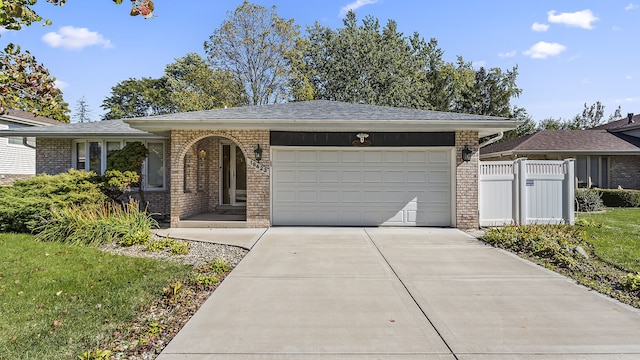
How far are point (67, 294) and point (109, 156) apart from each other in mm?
8771

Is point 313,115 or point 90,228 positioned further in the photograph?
point 313,115

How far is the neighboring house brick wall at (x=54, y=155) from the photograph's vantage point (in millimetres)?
12234

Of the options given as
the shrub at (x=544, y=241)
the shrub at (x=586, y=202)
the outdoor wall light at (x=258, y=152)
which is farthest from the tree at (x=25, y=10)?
the shrub at (x=586, y=202)

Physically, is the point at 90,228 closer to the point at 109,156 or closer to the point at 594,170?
the point at 109,156

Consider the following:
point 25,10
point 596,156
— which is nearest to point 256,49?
point 596,156

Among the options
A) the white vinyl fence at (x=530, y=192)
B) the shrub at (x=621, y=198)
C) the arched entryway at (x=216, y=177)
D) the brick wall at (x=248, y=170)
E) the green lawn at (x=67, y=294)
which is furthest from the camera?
the shrub at (x=621, y=198)

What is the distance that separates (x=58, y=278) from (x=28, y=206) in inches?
175

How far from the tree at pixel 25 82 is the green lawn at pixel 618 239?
8428mm

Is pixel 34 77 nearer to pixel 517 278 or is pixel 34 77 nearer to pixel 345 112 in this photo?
pixel 517 278

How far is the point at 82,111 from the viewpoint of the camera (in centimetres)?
4809

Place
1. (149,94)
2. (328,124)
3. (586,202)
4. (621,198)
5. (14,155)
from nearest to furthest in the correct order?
(328,124)
(586,202)
(621,198)
(14,155)
(149,94)

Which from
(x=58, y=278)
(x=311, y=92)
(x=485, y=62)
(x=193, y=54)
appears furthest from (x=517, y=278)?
(x=193, y=54)

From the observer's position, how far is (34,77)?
330 cm

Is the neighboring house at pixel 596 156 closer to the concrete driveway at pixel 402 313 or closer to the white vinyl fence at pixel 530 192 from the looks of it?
the white vinyl fence at pixel 530 192
